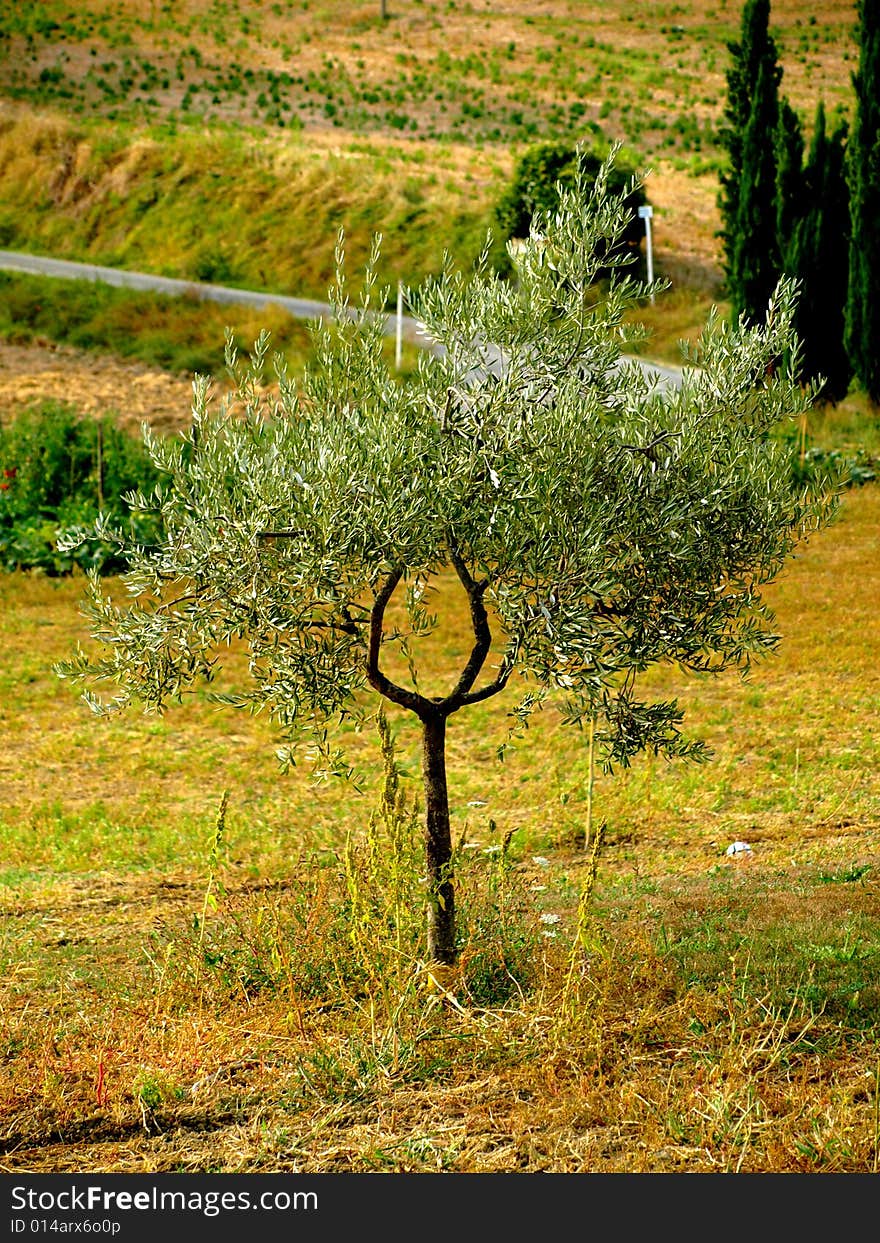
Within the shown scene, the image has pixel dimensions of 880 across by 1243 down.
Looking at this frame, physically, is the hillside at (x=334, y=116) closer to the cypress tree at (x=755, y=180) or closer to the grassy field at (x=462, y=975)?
the cypress tree at (x=755, y=180)

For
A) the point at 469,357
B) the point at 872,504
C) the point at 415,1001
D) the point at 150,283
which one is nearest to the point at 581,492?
the point at 469,357

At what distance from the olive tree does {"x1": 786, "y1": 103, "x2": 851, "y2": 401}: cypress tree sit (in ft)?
47.3

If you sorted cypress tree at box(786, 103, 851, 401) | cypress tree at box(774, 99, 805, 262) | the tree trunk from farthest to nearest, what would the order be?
cypress tree at box(774, 99, 805, 262) < cypress tree at box(786, 103, 851, 401) < the tree trunk

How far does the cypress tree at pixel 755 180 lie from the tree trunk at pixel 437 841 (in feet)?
50.6

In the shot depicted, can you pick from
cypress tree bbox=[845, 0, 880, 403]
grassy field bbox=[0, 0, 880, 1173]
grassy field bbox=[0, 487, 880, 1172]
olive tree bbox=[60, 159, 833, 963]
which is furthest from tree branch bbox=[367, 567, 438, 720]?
cypress tree bbox=[845, 0, 880, 403]

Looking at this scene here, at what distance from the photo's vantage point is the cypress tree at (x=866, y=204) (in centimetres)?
1828

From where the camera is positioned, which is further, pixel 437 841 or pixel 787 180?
pixel 787 180

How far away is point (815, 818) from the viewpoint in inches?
330

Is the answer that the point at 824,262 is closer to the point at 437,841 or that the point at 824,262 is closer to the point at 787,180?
the point at 787,180

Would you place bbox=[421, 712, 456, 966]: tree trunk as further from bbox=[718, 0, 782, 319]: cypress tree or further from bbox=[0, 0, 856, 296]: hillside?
bbox=[0, 0, 856, 296]: hillside

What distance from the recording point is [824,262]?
19.5m

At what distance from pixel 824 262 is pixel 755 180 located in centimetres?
167

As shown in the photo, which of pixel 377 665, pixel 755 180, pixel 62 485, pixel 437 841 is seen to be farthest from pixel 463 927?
pixel 755 180

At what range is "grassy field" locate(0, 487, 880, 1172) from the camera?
187 inches
